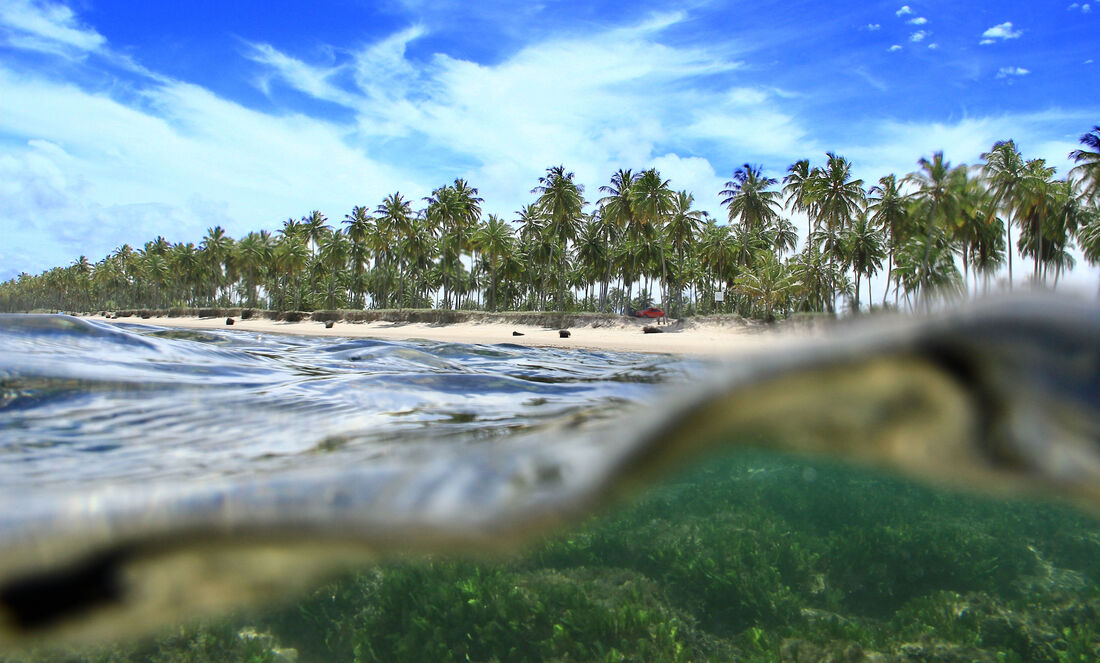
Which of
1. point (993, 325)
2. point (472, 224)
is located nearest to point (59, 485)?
point (993, 325)

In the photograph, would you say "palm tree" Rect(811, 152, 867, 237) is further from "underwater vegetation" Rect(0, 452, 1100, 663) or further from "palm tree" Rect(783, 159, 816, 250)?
"underwater vegetation" Rect(0, 452, 1100, 663)

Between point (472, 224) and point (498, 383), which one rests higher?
point (472, 224)

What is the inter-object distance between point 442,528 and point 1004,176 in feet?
188

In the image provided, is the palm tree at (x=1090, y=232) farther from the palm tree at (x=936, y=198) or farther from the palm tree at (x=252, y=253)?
the palm tree at (x=252, y=253)

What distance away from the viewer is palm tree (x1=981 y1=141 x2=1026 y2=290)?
144 feet

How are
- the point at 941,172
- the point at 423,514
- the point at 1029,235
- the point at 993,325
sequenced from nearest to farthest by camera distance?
the point at 993,325
the point at 423,514
the point at 941,172
the point at 1029,235

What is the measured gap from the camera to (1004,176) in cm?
4409

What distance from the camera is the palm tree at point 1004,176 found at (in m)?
43.8

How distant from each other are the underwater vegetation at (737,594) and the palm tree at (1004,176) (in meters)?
43.3

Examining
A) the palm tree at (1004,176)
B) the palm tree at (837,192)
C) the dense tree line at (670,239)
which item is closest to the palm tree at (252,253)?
the dense tree line at (670,239)

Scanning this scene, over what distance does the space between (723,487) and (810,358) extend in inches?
503

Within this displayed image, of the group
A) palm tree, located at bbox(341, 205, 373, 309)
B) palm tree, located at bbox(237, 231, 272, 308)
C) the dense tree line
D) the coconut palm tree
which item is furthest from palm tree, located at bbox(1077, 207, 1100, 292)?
palm tree, located at bbox(237, 231, 272, 308)

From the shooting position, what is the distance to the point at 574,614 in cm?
820

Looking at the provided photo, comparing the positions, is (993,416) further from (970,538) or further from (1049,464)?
(970,538)
